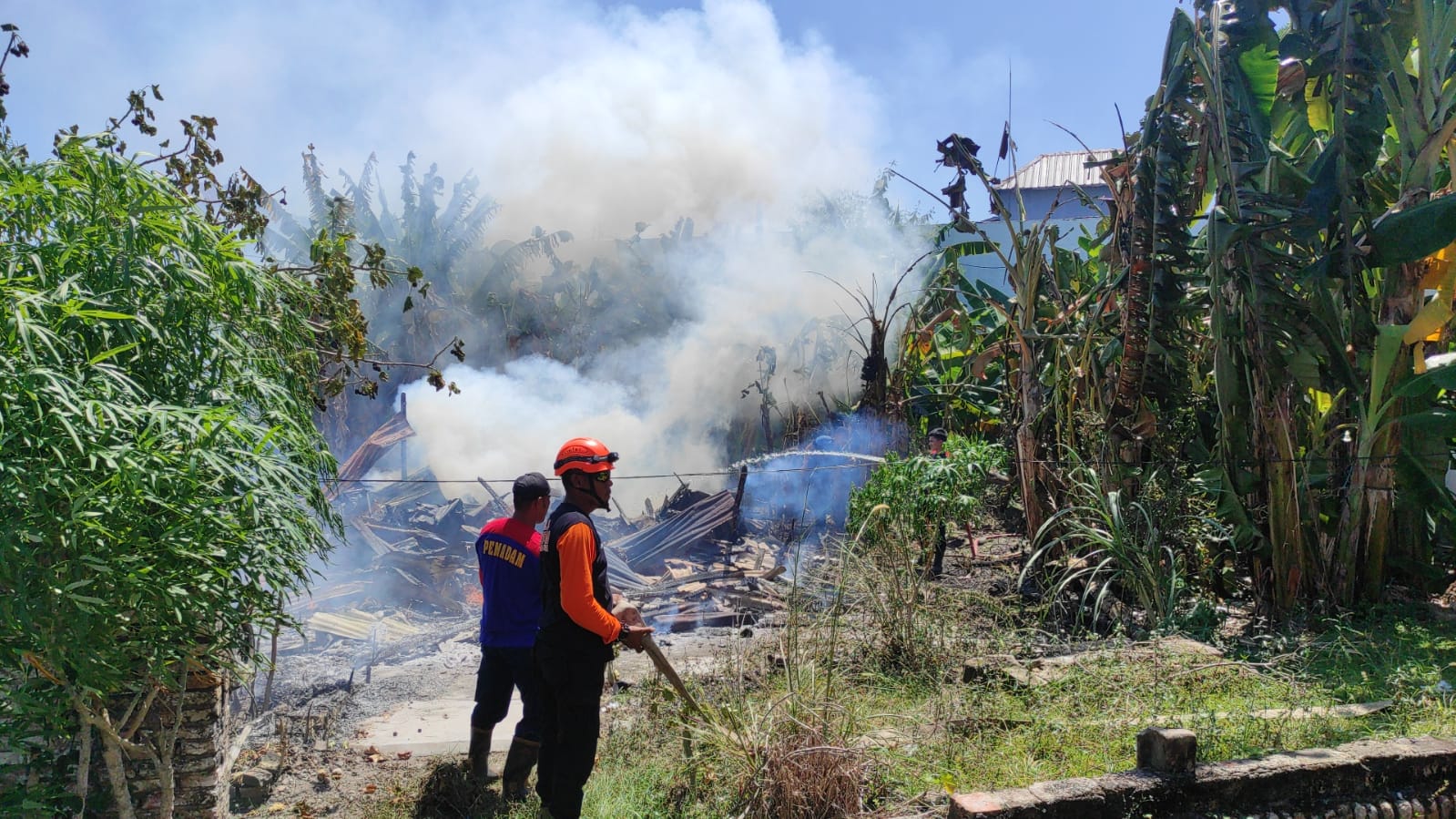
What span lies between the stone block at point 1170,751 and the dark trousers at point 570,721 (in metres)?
2.22

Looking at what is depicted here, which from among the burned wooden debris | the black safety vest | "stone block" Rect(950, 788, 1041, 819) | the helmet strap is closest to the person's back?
the black safety vest

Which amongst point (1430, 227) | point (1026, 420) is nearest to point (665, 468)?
point (1026, 420)

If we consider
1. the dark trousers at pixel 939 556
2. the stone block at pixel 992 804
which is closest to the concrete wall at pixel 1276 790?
the stone block at pixel 992 804

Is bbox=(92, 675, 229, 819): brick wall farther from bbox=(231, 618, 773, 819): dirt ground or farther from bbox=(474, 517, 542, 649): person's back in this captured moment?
bbox=(474, 517, 542, 649): person's back

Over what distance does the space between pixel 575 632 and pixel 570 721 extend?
0.35 meters

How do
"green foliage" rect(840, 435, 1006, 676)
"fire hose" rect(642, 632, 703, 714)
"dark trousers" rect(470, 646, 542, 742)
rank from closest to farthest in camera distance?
"fire hose" rect(642, 632, 703, 714) < "dark trousers" rect(470, 646, 542, 742) < "green foliage" rect(840, 435, 1006, 676)

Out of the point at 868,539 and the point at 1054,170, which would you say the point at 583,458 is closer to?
the point at 868,539

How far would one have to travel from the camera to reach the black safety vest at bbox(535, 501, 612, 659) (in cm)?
383

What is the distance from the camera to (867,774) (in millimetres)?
4027

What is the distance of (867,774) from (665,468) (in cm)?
1308

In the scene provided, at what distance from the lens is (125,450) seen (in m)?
2.58

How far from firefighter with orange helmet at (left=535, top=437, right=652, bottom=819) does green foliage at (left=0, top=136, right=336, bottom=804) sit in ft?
3.01

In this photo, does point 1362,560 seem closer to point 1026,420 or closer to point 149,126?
point 1026,420

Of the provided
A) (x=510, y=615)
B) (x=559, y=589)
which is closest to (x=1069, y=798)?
(x=559, y=589)
